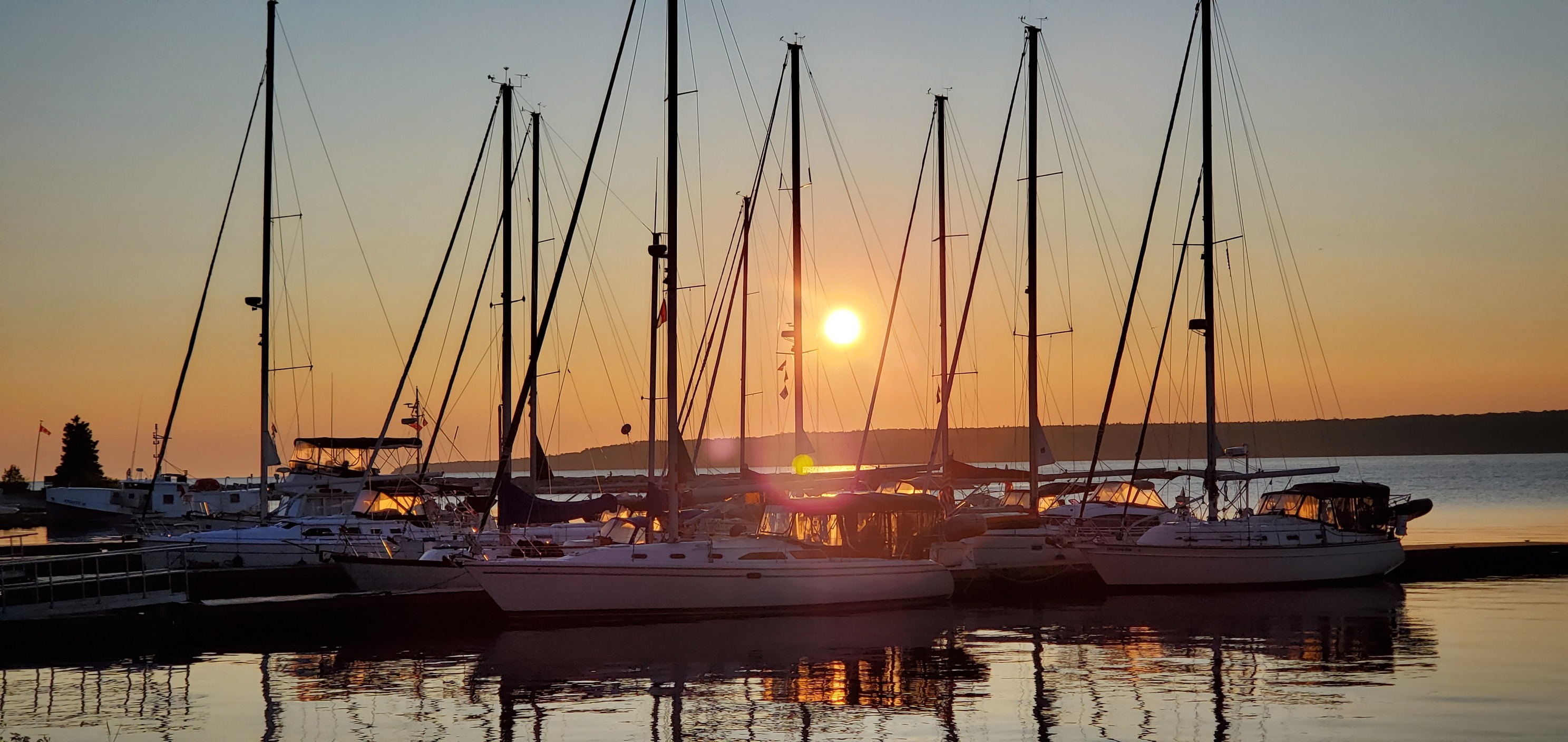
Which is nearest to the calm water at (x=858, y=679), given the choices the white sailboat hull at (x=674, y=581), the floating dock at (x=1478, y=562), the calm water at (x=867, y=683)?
the calm water at (x=867, y=683)

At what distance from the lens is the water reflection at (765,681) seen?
1809cm

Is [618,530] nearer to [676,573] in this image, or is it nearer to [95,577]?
[676,573]

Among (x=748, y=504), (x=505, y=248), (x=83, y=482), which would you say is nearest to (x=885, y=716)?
(x=748, y=504)

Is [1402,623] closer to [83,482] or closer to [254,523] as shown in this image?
[254,523]

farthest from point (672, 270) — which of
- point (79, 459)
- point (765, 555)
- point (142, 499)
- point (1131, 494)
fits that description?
point (79, 459)

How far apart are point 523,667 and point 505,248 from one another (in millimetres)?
19518

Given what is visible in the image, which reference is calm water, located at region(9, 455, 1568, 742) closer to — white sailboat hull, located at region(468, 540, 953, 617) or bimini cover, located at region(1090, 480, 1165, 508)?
white sailboat hull, located at region(468, 540, 953, 617)

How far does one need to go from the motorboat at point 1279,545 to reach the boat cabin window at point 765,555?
965 centimetres

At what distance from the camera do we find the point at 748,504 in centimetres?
3994

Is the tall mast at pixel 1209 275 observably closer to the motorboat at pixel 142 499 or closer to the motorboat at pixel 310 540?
the motorboat at pixel 310 540

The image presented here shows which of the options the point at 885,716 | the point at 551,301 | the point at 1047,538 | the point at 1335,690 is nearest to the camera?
the point at 885,716

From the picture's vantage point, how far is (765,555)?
95.2 feet

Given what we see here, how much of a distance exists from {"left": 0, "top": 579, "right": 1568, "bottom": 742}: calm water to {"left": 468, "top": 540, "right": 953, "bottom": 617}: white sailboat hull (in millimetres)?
564

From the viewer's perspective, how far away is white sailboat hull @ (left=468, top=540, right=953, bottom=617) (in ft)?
90.5
